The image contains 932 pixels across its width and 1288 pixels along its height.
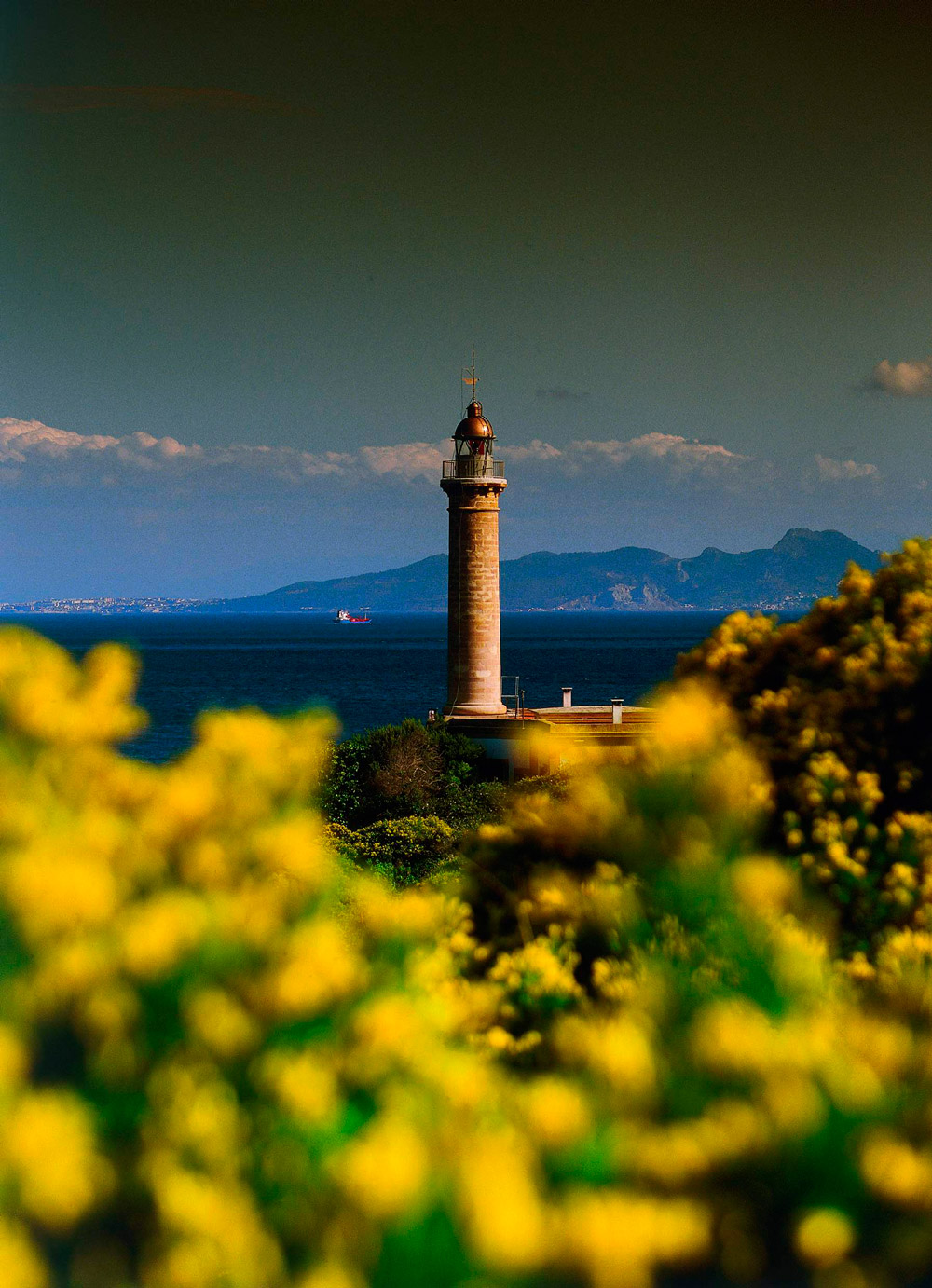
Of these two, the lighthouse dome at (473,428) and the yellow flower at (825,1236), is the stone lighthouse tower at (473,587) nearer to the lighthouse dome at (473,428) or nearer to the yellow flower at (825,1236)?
the lighthouse dome at (473,428)

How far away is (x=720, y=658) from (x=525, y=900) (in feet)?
5.24

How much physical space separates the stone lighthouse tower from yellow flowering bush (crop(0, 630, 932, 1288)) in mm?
25395

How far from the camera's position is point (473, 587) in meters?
31.7

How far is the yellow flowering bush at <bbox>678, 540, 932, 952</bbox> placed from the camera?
5824 mm

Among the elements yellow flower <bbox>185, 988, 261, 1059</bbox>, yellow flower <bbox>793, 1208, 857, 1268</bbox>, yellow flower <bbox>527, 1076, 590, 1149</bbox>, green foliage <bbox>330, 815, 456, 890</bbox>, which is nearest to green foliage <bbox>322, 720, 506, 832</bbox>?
green foliage <bbox>330, 815, 456, 890</bbox>

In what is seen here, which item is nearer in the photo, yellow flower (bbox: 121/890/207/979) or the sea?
yellow flower (bbox: 121/890/207/979)

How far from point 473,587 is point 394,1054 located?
2698 cm

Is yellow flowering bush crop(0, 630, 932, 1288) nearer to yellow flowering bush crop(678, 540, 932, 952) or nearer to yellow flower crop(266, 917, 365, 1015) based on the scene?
yellow flower crop(266, 917, 365, 1015)

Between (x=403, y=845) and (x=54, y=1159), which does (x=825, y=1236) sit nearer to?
(x=54, y=1159)

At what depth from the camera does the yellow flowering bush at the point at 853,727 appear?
5824 mm

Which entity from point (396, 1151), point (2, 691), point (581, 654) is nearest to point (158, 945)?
point (396, 1151)

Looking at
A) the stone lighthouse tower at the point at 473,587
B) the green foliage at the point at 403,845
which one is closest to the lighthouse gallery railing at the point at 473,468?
the stone lighthouse tower at the point at 473,587

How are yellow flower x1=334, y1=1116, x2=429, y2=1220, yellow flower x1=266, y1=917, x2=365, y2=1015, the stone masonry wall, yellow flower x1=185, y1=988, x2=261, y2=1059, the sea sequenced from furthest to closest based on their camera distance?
the sea < the stone masonry wall < yellow flower x1=266, y1=917, x2=365, y2=1015 < yellow flower x1=185, y1=988, x2=261, y2=1059 < yellow flower x1=334, y1=1116, x2=429, y2=1220

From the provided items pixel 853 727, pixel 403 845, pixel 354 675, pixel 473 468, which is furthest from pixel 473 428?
pixel 354 675
